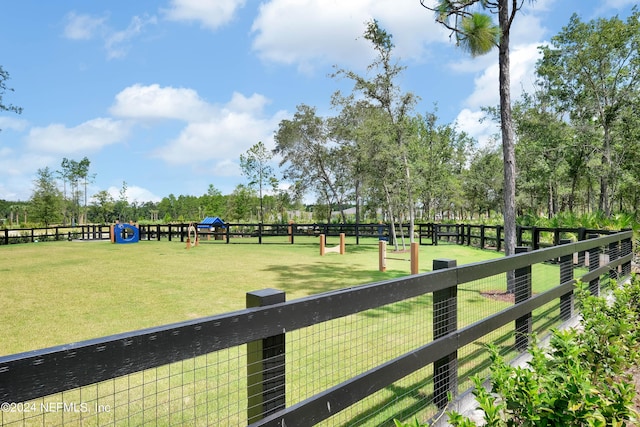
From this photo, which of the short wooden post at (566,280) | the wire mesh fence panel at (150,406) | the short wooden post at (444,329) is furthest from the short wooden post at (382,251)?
the short wooden post at (444,329)

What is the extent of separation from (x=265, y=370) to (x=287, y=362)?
2103 mm

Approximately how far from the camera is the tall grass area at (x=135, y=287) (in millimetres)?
5633

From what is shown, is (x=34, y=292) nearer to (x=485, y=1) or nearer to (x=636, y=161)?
(x=485, y=1)

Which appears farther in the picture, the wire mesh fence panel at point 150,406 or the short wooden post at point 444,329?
the wire mesh fence panel at point 150,406

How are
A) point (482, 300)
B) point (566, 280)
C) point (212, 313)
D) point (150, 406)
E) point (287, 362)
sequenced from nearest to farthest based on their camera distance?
point (150, 406) → point (287, 362) → point (566, 280) → point (212, 313) → point (482, 300)

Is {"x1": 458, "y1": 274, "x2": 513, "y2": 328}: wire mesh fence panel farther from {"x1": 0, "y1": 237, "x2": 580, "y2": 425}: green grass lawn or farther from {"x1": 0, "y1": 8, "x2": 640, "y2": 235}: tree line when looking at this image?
{"x1": 0, "y1": 8, "x2": 640, "y2": 235}: tree line

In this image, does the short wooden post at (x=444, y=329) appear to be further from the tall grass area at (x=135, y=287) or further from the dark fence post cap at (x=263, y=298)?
the tall grass area at (x=135, y=287)

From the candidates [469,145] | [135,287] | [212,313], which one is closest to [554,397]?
[212,313]

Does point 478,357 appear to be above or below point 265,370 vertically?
below

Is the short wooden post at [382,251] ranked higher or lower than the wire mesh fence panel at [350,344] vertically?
higher

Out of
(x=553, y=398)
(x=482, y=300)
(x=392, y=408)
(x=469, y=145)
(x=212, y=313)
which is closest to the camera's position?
(x=553, y=398)

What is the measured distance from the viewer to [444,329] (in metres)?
2.82

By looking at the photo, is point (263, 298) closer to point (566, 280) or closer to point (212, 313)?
point (212, 313)

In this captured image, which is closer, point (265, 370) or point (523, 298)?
point (265, 370)
